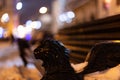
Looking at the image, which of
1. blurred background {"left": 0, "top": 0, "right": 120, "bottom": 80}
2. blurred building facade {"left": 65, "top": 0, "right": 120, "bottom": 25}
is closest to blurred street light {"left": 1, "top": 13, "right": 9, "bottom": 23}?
blurred background {"left": 0, "top": 0, "right": 120, "bottom": 80}

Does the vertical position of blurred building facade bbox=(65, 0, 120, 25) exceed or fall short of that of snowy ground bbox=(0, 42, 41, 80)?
it exceeds it

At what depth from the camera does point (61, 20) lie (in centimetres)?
102

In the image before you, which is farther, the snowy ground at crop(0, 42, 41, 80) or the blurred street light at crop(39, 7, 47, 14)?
the snowy ground at crop(0, 42, 41, 80)

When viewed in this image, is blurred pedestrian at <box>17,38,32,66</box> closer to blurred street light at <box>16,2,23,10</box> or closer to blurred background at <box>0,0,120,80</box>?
blurred background at <box>0,0,120,80</box>

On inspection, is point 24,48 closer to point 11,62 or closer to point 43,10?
point 11,62

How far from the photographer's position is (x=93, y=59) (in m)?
0.54

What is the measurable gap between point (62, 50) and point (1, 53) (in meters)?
0.78

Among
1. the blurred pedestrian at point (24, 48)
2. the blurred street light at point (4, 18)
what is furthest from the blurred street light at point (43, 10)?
the blurred pedestrian at point (24, 48)

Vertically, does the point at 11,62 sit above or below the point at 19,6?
below

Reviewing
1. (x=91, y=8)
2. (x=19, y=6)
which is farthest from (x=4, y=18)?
(x=91, y=8)

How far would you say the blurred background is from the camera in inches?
32.6

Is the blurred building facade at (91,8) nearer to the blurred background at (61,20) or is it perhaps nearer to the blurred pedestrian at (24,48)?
the blurred background at (61,20)

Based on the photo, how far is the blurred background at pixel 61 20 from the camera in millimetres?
829

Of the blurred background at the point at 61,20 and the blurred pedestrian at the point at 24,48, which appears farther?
the blurred pedestrian at the point at 24,48
